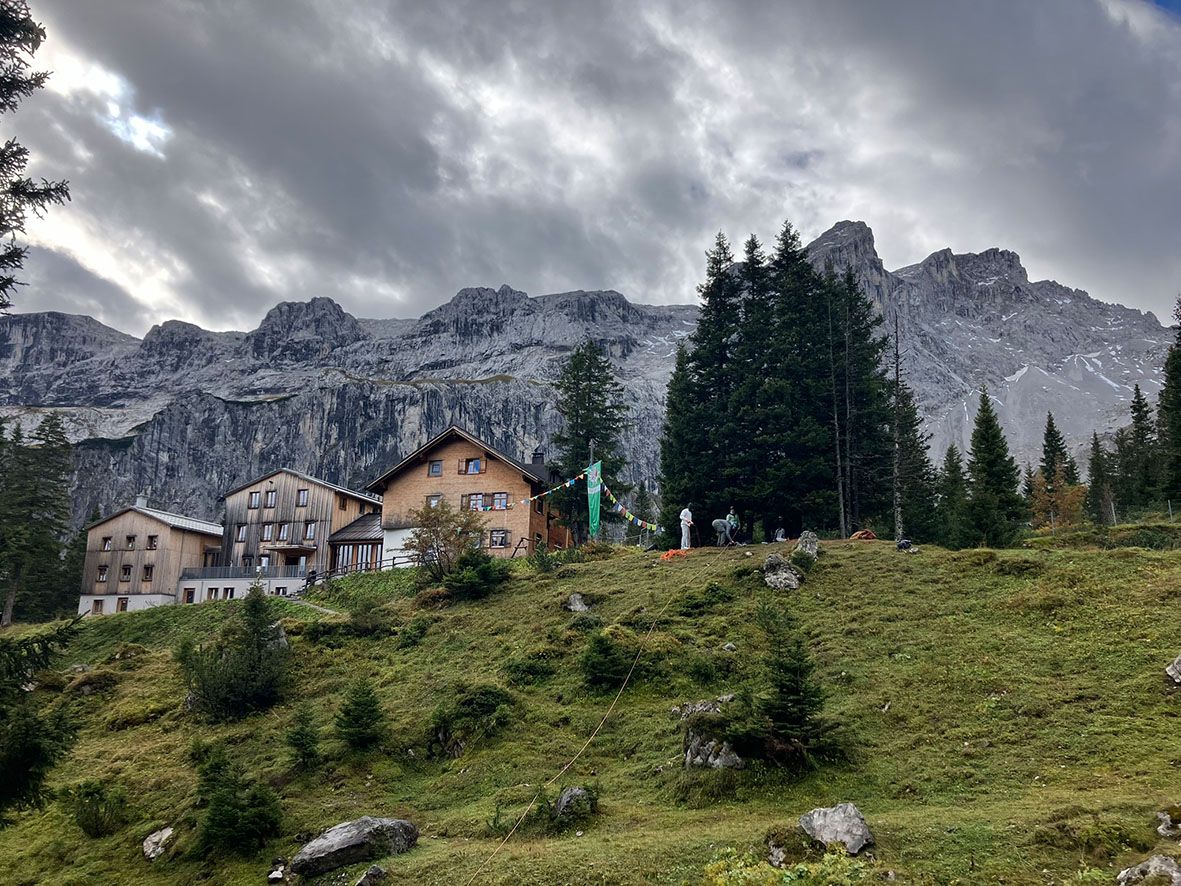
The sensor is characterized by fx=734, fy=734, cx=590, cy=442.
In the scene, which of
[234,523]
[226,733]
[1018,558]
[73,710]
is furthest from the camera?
[234,523]

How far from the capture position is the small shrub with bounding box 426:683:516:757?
733 inches

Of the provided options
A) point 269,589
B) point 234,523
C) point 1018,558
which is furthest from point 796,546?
point 234,523

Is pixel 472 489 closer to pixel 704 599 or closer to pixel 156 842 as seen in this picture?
pixel 704 599

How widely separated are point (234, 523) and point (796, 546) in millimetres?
52712

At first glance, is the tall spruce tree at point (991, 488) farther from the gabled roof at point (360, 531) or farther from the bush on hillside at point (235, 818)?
the gabled roof at point (360, 531)

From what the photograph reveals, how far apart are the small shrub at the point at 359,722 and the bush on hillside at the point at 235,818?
3075 millimetres

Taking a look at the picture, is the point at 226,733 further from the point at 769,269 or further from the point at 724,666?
the point at 769,269

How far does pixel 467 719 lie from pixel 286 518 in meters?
48.8

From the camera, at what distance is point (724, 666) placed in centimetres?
1992

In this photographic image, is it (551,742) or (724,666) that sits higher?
(724,666)

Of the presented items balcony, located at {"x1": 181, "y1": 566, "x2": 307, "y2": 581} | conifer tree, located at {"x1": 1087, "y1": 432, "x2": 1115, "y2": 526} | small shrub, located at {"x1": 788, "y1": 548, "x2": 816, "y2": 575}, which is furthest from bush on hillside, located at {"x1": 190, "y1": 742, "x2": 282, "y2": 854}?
conifer tree, located at {"x1": 1087, "y1": 432, "x2": 1115, "y2": 526}

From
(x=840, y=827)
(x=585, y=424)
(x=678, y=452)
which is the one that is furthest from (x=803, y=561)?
(x=585, y=424)

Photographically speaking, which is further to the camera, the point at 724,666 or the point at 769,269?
the point at 769,269

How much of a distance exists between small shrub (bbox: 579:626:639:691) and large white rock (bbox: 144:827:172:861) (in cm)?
1036
